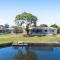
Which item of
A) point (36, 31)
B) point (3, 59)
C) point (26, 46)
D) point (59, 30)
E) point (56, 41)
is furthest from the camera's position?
point (59, 30)

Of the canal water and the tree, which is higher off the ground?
the tree

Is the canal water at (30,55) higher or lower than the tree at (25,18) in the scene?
lower

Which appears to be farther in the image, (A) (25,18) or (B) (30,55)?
(A) (25,18)

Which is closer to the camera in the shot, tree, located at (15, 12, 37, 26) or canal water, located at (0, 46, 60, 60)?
canal water, located at (0, 46, 60, 60)

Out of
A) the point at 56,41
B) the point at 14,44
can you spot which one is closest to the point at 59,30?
the point at 56,41

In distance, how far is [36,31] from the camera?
231 feet

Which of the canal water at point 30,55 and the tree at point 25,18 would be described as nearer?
the canal water at point 30,55

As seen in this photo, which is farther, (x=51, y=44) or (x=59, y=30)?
(x=59, y=30)

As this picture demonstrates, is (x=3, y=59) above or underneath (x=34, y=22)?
underneath

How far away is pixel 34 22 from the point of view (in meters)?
73.4

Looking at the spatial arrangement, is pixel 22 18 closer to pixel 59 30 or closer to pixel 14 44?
pixel 59 30

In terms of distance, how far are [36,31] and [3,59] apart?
4180cm

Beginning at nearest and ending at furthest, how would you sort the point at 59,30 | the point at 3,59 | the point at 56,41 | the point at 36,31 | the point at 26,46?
the point at 3,59
the point at 26,46
the point at 56,41
the point at 36,31
the point at 59,30

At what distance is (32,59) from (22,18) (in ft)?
140
